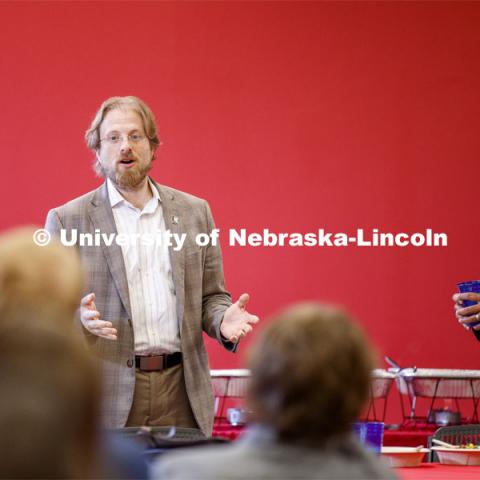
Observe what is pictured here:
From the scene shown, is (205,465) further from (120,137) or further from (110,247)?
(120,137)

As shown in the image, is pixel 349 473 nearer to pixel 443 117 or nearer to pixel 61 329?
pixel 61 329

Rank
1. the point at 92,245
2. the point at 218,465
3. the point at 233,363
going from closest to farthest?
the point at 218,465, the point at 92,245, the point at 233,363

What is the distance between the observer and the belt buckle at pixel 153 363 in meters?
2.87

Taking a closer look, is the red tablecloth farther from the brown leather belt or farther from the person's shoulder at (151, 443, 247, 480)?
the person's shoulder at (151, 443, 247, 480)

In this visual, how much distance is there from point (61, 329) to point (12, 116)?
6876 millimetres

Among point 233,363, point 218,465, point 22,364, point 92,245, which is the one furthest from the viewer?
point 233,363

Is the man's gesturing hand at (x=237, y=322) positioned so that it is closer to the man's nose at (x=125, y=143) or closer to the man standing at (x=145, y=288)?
the man standing at (x=145, y=288)

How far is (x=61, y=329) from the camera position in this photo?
0.86 metres

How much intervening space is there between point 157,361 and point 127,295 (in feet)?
0.69

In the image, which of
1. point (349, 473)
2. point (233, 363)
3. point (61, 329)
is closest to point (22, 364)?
point (61, 329)

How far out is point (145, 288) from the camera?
2.98 meters

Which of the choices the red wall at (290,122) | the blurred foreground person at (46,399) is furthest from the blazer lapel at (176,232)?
the red wall at (290,122)

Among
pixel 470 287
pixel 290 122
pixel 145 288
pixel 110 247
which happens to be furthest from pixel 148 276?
pixel 290 122

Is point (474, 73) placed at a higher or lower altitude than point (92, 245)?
higher
